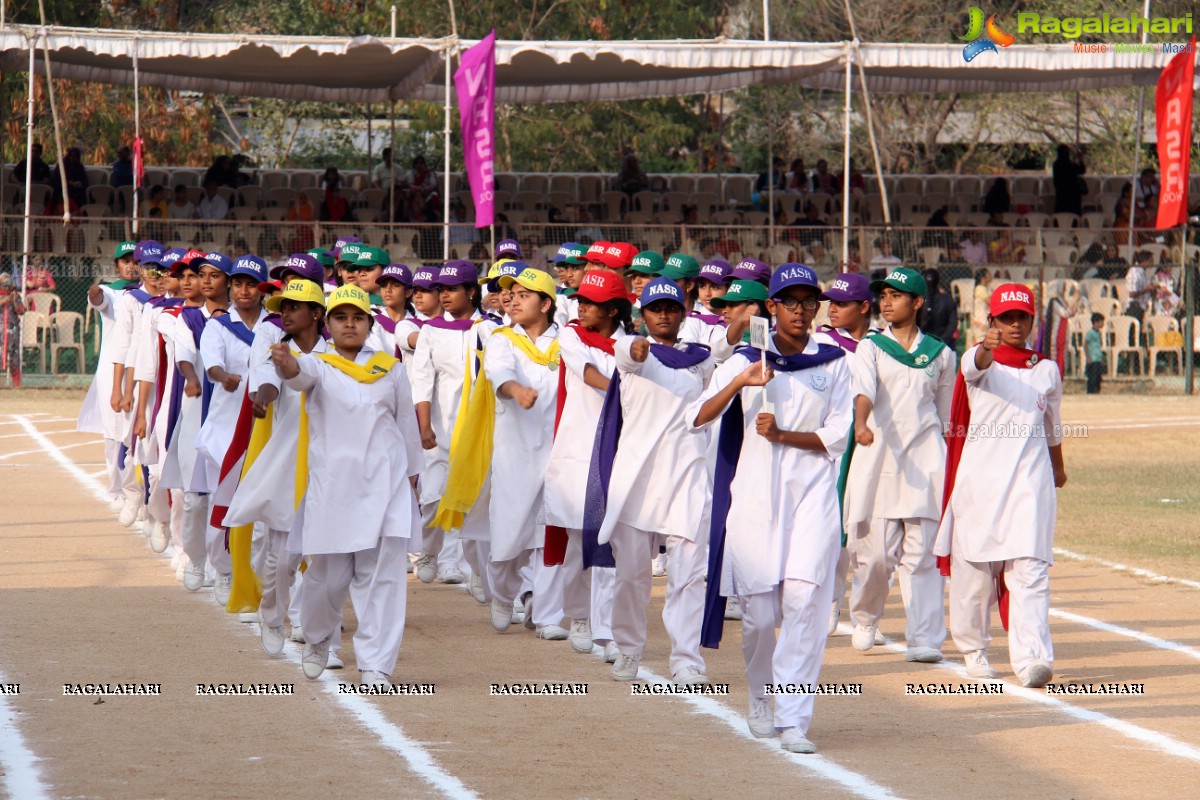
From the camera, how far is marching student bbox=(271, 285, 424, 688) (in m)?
8.10

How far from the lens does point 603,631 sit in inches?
357

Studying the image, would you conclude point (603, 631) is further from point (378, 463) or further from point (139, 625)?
point (139, 625)

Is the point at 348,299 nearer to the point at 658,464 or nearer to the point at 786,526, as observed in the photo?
the point at 658,464

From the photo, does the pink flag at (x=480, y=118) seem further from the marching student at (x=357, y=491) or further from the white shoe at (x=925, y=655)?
the marching student at (x=357, y=491)

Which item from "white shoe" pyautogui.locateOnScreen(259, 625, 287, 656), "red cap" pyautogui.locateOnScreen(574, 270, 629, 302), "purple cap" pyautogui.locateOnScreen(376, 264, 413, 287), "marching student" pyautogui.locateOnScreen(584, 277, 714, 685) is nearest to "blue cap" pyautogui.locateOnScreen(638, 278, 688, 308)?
"marching student" pyautogui.locateOnScreen(584, 277, 714, 685)

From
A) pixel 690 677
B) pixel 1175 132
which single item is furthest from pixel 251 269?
pixel 1175 132

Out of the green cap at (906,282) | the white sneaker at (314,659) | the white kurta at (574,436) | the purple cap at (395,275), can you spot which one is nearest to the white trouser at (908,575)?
the green cap at (906,282)

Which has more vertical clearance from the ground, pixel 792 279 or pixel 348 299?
pixel 792 279

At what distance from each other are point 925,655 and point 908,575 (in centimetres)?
41

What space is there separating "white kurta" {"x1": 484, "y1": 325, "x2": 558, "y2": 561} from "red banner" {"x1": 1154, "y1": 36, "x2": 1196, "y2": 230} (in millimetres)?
16146

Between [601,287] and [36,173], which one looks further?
[36,173]

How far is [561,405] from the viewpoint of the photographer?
9438 millimetres

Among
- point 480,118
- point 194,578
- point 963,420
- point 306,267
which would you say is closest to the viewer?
point 963,420

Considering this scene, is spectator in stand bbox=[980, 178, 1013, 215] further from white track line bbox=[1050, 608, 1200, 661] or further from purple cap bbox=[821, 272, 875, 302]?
purple cap bbox=[821, 272, 875, 302]
